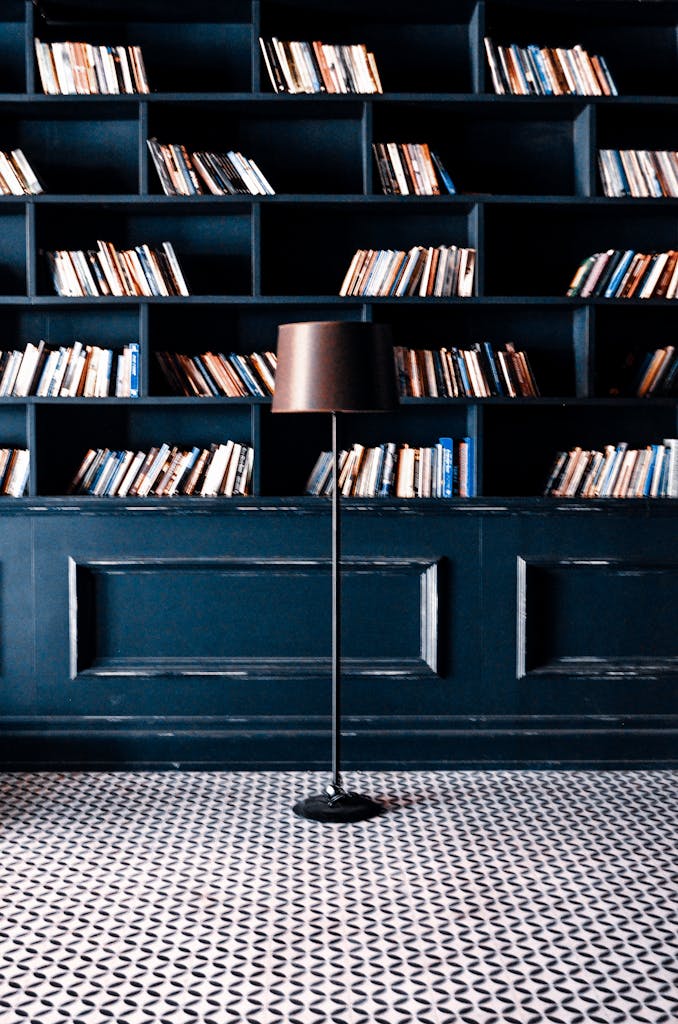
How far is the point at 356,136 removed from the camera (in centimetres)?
383

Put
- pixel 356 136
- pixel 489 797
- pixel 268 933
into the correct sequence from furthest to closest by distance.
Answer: pixel 356 136 → pixel 489 797 → pixel 268 933

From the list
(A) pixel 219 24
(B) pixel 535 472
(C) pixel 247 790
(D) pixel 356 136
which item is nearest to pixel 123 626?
(C) pixel 247 790

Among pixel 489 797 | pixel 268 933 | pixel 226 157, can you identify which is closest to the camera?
pixel 268 933

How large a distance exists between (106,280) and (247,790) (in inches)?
71.7

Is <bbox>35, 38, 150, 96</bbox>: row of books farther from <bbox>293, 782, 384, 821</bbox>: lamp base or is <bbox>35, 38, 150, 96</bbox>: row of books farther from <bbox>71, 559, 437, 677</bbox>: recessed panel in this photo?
<bbox>293, 782, 384, 821</bbox>: lamp base

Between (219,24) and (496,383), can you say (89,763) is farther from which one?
(219,24)

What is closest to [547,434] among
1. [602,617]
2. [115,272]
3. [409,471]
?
[409,471]

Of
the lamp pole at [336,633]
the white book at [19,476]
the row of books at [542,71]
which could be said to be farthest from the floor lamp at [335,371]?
the row of books at [542,71]

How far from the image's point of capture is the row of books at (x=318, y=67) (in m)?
3.54

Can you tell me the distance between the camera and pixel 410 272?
3.60 m

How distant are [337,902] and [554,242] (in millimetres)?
2515

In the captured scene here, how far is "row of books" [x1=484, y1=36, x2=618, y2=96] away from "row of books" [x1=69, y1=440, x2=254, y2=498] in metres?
1.58

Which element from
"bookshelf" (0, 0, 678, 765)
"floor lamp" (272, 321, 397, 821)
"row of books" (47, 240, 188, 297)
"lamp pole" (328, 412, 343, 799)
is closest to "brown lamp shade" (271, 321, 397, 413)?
"floor lamp" (272, 321, 397, 821)

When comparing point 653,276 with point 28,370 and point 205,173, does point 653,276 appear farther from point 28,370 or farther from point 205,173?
point 28,370
